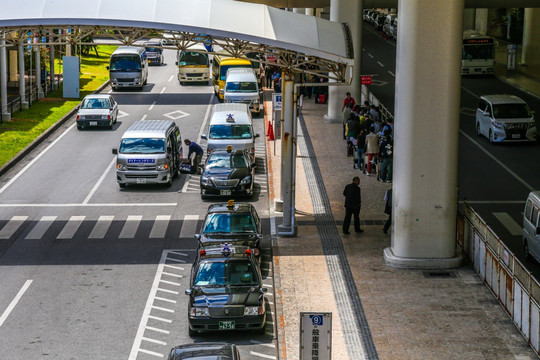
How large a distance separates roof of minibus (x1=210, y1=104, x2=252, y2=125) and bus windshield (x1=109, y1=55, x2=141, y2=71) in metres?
18.8

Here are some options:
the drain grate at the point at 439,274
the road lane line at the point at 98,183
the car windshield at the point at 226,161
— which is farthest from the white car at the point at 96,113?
the drain grate at the point at 439,274

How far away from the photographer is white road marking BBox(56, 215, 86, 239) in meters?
29.4

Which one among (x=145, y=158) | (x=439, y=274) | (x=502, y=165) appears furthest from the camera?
(x=502, y=165)

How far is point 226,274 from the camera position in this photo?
2195 centimetres

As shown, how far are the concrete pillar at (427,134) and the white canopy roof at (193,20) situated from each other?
4.35 m

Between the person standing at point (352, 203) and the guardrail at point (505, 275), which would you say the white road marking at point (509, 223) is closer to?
the guardrail at point (505, 275)

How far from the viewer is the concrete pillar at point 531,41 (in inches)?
2650

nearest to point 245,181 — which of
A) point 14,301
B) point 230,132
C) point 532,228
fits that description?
point 230,132

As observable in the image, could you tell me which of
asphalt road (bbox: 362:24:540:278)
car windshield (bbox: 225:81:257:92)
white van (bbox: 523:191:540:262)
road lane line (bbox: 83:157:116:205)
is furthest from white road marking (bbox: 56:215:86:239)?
car windshield (bbox: 225:81:257:92)

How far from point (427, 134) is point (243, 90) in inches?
1089

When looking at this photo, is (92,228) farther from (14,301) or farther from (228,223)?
(14,301)

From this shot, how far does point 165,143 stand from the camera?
→ 36.1 metres

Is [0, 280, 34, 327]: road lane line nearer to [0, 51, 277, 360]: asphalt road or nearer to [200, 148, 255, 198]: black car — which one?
[0, 51, 277, 360]: asphalt road

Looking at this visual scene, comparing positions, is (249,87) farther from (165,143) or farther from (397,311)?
(397,311)
